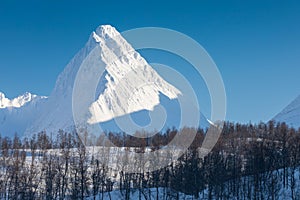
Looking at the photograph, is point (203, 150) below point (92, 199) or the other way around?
the other way around

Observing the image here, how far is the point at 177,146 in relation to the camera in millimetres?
115625

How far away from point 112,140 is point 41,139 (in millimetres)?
33285

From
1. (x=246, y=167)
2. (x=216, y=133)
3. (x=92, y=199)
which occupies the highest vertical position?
(x=216, y=133)

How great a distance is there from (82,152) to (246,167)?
31.8 meters

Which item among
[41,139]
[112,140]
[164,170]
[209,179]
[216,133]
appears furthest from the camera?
[112,140]

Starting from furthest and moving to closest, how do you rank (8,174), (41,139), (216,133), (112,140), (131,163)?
(112,140) < (216,133) < (41,139) < (131,163) < (8,174)

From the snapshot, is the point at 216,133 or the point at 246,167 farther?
the point at 216,133

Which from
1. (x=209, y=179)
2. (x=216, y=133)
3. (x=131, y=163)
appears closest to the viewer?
(x=209, y=179)

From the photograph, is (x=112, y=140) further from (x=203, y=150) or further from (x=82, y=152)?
(x=82, y=152)

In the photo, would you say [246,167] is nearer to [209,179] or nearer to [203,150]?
[209,179]

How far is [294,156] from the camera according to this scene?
309 feet

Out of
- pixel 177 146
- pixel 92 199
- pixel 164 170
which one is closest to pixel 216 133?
pixel 177 146

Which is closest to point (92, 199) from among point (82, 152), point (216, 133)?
point (82, 152)

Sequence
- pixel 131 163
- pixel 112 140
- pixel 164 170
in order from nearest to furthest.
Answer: pixel 164 170
pixel 131 163
pixel 112 140
